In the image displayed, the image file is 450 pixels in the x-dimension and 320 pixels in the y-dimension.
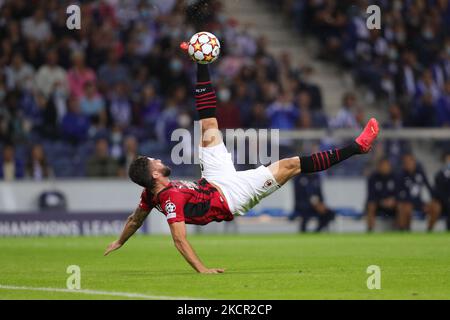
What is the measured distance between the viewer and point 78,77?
2608cm

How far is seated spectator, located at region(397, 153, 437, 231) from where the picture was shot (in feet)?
81.3

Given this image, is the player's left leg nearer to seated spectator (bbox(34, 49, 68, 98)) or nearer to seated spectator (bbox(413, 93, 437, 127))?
seated spectator (bbox(34, 49, 68, 98))

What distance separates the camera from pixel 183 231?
12.1m

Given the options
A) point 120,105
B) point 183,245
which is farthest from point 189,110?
point 183,245

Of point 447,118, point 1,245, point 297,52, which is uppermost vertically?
point 297,52

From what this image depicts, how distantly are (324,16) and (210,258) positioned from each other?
47.0ft

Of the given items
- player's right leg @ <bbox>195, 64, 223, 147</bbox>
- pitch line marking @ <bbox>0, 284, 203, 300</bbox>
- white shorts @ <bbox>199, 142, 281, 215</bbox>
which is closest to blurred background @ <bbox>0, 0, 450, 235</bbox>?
player's right leg @ <bbox>195, 64, 223, 147</bbox>

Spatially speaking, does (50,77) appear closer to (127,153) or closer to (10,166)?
(10,166)

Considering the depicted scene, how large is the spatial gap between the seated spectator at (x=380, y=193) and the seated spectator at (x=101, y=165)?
18.3 ft

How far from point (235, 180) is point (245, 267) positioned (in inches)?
50.6

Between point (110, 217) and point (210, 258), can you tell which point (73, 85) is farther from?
point (210, 258)

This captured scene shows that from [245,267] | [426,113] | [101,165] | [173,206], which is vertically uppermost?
[426,113]

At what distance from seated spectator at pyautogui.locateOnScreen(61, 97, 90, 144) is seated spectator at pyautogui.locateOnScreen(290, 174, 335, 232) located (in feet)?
15.9
